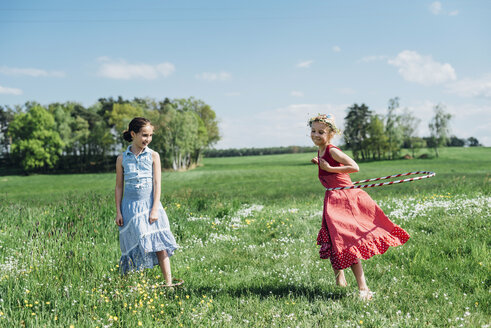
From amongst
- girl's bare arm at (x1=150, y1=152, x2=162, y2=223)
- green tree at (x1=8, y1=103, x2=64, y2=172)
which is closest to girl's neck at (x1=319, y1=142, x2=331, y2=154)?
girl's bare arm at (x1=150, y1=152, x2=162, y2=223)

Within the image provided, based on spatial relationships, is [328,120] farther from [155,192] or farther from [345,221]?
[155,192]

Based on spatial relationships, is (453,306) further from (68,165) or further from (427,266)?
(68,165)

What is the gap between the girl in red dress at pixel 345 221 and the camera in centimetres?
465

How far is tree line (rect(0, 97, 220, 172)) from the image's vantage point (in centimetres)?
5975

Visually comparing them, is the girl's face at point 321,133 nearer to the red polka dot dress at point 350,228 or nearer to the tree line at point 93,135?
the red polka dot dress at point 350,228

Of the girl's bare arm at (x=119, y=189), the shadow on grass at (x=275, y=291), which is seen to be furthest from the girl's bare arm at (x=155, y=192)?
the shadow on grass at (x=275, y=291)

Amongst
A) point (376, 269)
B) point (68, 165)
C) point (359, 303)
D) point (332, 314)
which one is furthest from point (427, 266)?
point (68, 165)

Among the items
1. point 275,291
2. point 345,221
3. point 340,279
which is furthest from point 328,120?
point 275,291

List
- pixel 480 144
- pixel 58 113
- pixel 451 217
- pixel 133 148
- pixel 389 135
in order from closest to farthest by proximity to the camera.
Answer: pixel 133 148 → pixel 451 217 → pixel 58 113 → pixel 389 135 → pixel 480 144

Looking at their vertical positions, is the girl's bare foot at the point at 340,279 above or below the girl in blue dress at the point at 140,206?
below

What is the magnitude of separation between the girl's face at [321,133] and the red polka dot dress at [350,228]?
0.14 m

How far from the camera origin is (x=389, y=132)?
254ft

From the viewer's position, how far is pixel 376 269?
5.67 m

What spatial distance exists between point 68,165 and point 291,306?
75.7 m
